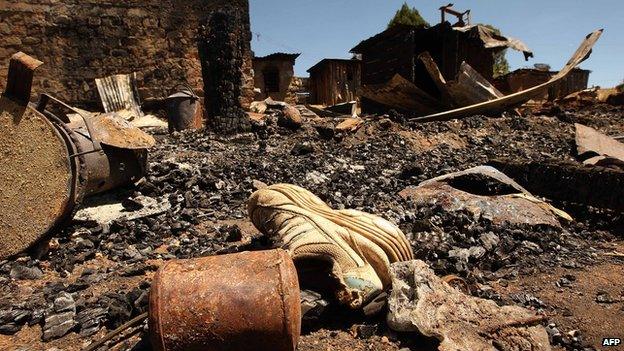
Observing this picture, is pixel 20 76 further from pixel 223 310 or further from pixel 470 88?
pixel 470 88

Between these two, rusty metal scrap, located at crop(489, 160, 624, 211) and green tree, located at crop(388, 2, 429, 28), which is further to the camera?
green tree, located at crop(388, 2, 429, 28)

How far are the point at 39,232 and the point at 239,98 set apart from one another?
5336mm

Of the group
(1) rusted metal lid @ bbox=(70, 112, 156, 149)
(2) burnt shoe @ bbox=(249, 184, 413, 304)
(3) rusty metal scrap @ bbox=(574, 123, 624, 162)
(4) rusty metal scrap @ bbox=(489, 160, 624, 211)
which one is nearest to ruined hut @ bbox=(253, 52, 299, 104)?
(3) rusty metal scrap @ bbox=(574, 123, 624, 162)

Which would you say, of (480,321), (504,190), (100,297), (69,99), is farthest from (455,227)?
(69,99)

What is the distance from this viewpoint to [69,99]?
10.2 meters

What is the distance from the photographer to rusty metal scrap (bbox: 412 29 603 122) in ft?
30.0

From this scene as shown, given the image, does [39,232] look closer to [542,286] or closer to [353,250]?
[353,250]

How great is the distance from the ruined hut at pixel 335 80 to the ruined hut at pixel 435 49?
9.06 meters

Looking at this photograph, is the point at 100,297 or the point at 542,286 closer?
the point at 100,297

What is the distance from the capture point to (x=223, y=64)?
801 cm

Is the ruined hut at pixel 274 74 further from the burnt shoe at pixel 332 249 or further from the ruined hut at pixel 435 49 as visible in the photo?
the burnt shoe at pixel 332 249

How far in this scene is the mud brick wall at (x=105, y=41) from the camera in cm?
971

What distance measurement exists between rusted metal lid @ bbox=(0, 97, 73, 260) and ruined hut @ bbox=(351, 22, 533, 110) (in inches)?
373

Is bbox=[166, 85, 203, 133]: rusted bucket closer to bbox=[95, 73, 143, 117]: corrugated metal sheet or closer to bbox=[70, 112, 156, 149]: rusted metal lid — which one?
bbox=[95, 73, 143, 117]: corrugated metal sheet
